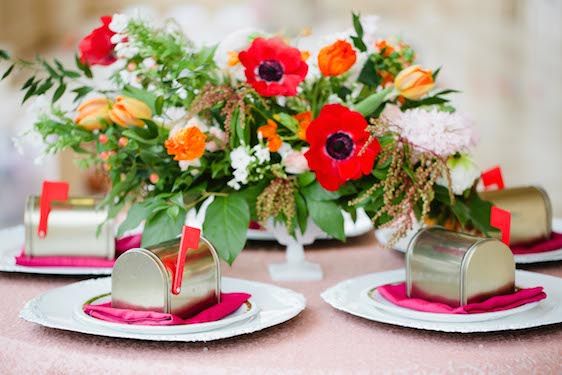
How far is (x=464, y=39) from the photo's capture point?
4.76 m

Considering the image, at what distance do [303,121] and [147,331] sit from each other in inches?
20.3

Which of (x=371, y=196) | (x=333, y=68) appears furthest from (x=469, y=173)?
(x=333, y=68)

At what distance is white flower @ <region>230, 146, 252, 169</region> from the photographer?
1394 millimetres

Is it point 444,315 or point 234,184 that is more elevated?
point 234,184

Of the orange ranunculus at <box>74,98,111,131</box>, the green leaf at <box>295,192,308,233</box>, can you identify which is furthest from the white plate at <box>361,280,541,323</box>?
the orange ranunculus at <box>74,98,111,131</box>

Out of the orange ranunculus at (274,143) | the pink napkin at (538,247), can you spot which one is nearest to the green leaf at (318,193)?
the orange ranunculus at (274,143)

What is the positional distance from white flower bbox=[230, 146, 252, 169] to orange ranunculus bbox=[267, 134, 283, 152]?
43mm

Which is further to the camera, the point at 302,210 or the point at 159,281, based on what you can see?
the point at 302,210

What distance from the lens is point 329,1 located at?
15.4 feet

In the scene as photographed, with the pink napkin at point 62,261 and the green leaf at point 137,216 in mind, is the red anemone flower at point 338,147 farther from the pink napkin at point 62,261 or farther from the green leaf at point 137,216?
the pink napkin at point 62,261

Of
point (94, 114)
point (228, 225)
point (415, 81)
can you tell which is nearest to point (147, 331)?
point (228, 225)

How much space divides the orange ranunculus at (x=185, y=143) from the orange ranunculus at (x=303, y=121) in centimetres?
19

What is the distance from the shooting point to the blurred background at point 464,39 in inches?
184

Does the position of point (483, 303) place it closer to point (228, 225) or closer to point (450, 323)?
point (450, 323)
